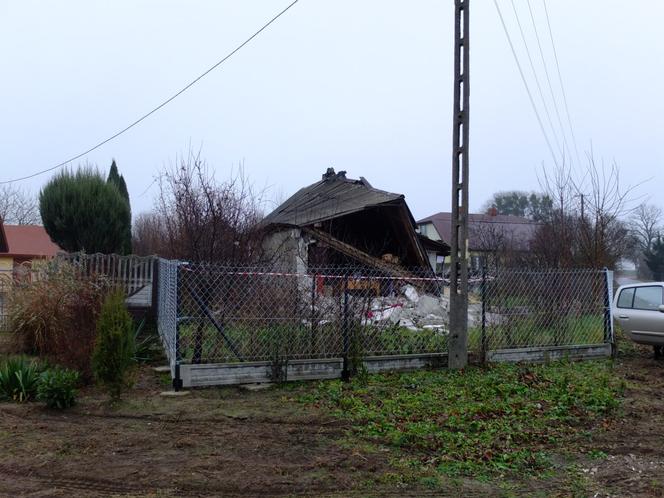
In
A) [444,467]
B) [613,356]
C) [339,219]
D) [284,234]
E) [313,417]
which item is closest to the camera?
[444,467]

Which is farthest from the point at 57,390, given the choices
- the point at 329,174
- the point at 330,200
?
the point at 329,174

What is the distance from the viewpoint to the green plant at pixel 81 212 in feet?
55.9

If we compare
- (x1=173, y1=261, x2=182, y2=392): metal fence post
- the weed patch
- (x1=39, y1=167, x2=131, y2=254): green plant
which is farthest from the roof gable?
the weed patch

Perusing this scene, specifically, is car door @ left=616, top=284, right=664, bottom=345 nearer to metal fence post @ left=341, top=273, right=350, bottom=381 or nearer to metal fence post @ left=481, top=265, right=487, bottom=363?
metal fence post @ left=481, top=265, right=487, bottom=363

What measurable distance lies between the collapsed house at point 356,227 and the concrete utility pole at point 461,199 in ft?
15.4

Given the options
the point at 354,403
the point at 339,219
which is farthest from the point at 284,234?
the point at 354,403

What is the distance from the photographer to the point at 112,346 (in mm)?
6688

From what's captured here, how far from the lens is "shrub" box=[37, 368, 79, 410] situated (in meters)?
6.66

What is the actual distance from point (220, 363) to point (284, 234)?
20.4 feet

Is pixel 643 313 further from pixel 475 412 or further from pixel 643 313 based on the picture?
pixel 475 412

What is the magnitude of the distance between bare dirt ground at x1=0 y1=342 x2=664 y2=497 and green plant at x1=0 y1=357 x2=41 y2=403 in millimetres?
307

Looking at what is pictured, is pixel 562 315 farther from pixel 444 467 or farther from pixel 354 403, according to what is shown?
pixel 444 467

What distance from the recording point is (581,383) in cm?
800

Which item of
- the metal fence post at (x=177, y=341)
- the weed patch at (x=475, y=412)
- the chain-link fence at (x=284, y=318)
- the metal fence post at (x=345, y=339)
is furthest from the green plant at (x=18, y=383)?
the metal fence post at (x=345, y=339)
